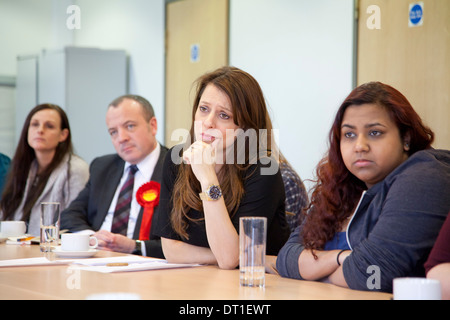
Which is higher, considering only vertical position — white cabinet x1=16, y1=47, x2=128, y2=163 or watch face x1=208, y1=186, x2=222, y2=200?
white cabinet x1=16, y1=47, x2=128, y2=163

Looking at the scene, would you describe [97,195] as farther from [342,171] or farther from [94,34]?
[94,34]

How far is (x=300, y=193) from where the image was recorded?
2775 millimetres

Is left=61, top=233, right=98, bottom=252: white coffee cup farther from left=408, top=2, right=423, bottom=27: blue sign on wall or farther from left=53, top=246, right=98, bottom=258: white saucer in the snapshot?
left=408, top=2, right=423, bottom=27: blue sign on wall

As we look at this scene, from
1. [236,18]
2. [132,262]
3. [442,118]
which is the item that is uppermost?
[236,18]

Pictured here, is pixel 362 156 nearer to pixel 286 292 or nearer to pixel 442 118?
pixel 286 292

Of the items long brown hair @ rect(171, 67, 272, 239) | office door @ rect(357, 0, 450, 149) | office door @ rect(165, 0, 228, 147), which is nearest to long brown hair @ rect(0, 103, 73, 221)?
office door @ rect(165, 0, 228, 147)

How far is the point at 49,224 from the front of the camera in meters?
2.29

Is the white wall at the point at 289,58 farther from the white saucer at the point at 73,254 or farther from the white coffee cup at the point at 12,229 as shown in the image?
the white saucer at the point at 73,254

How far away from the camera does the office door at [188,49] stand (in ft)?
17.1

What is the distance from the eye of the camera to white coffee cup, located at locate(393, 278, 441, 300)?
4.00ft

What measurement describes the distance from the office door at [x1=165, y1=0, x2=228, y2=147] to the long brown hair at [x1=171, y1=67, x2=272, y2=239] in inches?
110

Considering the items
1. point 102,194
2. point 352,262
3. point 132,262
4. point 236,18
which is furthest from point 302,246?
point 236,18

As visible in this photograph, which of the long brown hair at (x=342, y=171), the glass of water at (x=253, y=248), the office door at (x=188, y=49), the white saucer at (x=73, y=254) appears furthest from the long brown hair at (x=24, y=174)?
the glass of water at (x=253, y=248)
